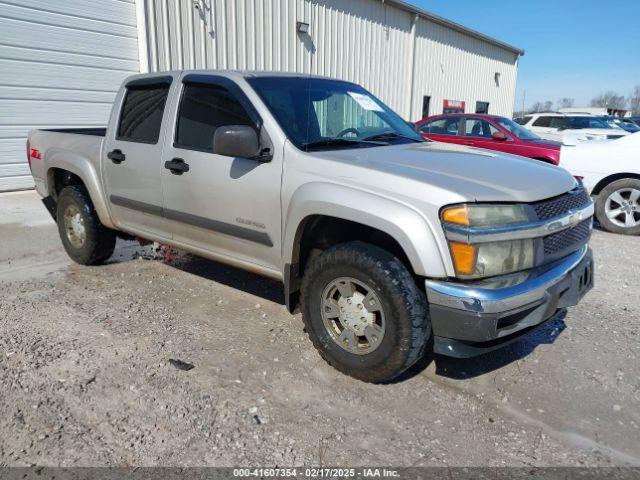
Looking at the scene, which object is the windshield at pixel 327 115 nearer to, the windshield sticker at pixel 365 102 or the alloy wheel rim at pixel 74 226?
the windshield sticker at pixel 365 102

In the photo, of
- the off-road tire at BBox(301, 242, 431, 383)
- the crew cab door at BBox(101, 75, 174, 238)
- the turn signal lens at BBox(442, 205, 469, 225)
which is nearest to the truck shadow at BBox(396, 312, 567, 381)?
the off-road tire at BBox(301, 242, 431, 383)

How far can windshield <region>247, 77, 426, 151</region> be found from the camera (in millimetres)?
A: 3457

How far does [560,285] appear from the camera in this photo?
2.86 meters

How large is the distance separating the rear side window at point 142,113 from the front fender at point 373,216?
1629 millimetres

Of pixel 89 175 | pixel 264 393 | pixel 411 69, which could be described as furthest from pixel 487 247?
pixel 411 69

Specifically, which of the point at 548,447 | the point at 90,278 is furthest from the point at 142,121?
the point at 548,447

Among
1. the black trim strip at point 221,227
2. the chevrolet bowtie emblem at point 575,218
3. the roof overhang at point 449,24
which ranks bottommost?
the black trim strip at point 221,227

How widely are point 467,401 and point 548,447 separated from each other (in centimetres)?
51

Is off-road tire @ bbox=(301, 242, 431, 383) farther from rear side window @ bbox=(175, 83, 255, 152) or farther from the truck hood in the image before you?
rear side window @ bbox=(175, 83, 255, 152)

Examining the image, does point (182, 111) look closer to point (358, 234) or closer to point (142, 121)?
point (142, 121)

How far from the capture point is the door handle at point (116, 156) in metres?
4.35

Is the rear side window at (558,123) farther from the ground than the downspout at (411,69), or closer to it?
closer to it

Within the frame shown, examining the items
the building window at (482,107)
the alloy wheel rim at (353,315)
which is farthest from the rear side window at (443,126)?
the building window at (482,107)

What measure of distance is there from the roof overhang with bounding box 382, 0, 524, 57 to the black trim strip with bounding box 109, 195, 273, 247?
12.9 meters
